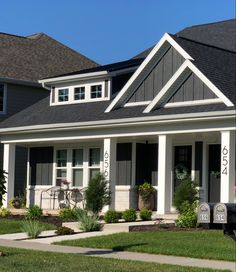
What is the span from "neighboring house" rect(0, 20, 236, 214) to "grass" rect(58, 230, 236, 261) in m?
3.19

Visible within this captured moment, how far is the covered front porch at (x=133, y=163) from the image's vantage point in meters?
18.4

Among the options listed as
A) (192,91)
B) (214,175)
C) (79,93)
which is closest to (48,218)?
(214,175)

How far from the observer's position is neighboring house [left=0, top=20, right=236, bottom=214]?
59.5 feet

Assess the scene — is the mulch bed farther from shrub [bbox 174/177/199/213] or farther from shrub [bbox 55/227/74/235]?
shrub [bbox 174/177/199/213]

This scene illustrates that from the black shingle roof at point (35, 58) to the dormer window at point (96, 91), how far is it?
551 cm

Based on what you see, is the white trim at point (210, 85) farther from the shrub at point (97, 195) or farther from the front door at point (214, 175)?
the shrub at point (97, 195)

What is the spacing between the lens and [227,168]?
1692cm

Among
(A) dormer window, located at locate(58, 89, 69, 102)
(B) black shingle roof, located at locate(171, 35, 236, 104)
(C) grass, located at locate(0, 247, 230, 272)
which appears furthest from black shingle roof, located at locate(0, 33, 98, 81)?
(C) grass, located at locate(0, 247, 230, 272)

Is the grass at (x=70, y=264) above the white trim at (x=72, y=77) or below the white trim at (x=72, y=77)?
below

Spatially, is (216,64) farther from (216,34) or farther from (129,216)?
(216,34)

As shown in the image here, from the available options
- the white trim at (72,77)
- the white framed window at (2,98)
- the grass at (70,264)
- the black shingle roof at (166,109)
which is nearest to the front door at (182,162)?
the black shingle roof at (166,109)

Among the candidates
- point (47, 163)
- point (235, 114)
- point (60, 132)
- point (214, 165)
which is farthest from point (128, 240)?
point (47, 163)

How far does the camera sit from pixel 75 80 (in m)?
24.6

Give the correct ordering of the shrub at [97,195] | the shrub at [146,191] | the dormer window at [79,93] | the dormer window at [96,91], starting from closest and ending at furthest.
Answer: the shrub at [97,195] < the shrub at [146,191] < the dormer window at [96,91] < the dormer window at [79,93]
